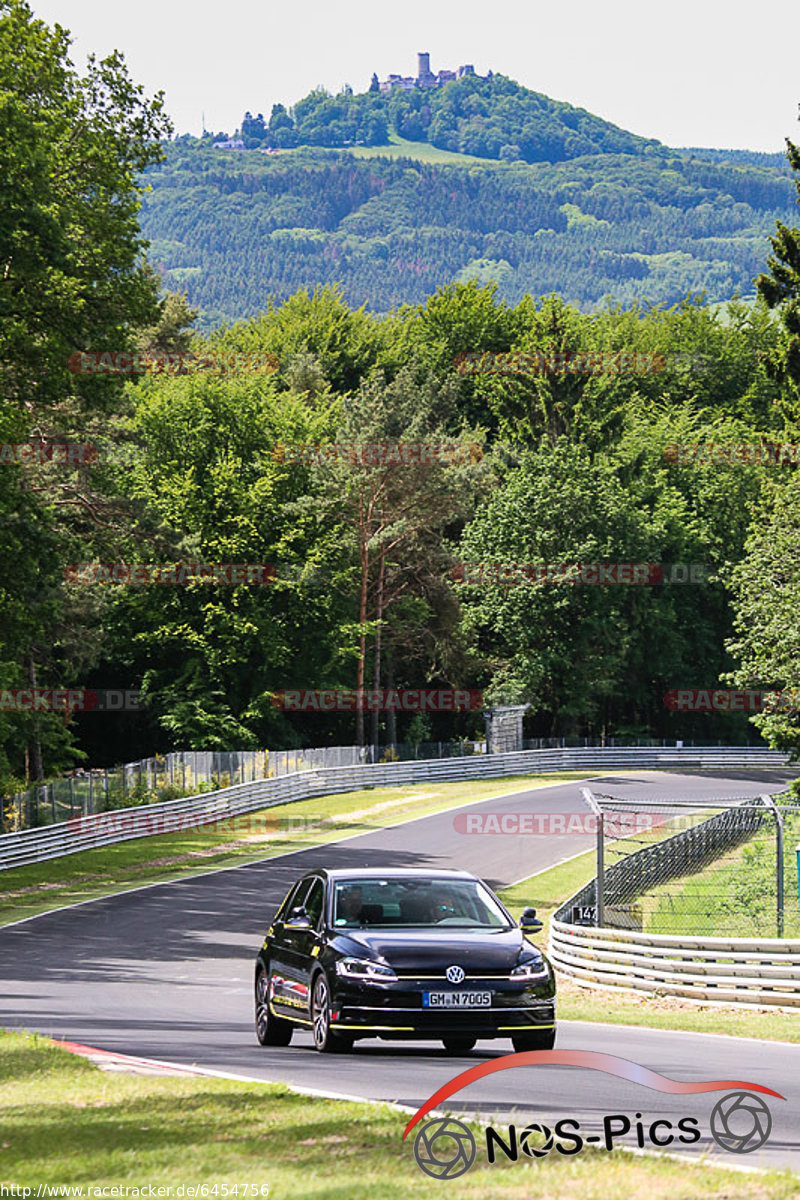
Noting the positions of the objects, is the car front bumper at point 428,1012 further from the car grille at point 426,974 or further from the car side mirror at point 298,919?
the car side mirror at point 298,919

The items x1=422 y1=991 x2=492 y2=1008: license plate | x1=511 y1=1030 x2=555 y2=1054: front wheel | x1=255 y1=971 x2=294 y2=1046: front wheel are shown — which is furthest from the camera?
x1=255 y1=971 x2=294 y2=1046: front wheel

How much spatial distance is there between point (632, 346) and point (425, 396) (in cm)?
2544

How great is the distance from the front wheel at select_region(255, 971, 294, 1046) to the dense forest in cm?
1972

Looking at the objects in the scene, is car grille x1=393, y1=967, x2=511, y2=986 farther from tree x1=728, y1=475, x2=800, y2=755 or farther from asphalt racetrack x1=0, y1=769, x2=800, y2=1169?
tree x1=728, y1=475, x2=800, y2=755

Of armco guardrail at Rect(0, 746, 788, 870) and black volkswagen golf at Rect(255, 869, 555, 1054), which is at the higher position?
black volkswagen golf at Rect(255, 869, 555, 1054)

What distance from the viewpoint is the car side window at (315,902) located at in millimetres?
13500

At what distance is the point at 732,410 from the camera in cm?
9788

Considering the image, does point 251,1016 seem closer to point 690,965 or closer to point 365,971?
point 690,965

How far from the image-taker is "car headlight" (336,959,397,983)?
12.2 metres

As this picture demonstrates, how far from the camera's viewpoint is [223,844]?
4600 centimetres

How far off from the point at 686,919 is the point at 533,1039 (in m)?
15.2

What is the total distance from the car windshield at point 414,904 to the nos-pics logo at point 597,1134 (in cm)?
263

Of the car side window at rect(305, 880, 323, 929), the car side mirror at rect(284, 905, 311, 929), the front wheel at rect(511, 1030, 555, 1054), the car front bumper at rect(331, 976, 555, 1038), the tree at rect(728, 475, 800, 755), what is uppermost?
the tree at rect(728, 475, 800, 755)

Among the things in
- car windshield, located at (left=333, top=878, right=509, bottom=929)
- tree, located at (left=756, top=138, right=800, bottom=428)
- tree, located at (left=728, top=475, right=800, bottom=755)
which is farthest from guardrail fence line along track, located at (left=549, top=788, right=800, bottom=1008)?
tree, located at (left=756, top=138, right=800, bottom=428)
